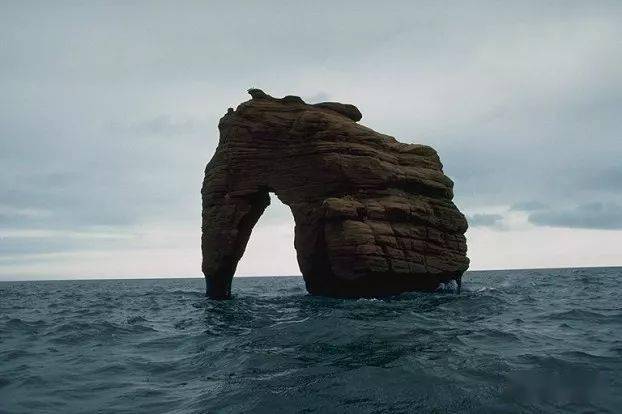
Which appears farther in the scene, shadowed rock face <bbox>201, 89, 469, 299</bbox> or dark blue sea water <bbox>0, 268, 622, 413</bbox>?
shadowed rock face <bbox>201, 89, 469, 299</bbox>

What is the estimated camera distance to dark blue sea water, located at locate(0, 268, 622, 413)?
27.5ft

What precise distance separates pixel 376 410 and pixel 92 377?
6.82 m

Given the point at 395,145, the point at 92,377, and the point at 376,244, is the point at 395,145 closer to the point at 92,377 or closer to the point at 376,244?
the point at 376,244

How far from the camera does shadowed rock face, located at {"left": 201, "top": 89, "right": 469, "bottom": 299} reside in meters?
25.5

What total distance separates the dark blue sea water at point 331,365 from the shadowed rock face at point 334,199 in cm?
751

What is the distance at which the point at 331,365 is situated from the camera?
10609 mm

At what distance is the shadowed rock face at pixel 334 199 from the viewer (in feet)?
83.7

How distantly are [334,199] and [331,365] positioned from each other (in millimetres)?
15832

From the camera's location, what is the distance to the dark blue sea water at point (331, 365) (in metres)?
8.37

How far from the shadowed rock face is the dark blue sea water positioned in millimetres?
7513

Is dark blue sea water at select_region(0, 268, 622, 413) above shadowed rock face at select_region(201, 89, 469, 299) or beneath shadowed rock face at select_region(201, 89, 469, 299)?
beneath

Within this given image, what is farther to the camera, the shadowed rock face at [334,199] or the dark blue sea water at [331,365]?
the shadowed rock face at [334,199]

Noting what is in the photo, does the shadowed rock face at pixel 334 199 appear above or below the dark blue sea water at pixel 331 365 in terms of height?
above

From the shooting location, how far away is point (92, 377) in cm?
1080
